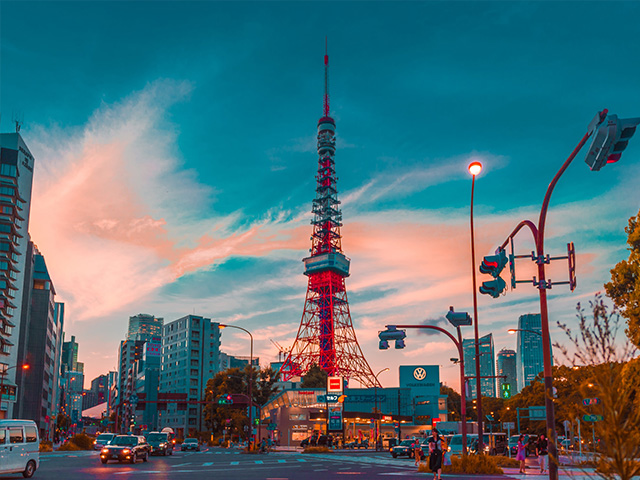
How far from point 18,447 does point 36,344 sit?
10694 cm

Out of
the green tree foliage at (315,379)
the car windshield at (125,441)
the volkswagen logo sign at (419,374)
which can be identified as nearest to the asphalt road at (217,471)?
the car windshield at (125,441)

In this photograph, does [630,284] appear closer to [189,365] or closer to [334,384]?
[334,384]

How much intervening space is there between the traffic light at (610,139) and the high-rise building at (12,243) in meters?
99.2

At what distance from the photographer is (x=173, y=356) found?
155 meters

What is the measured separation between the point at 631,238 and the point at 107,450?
30.8 metres

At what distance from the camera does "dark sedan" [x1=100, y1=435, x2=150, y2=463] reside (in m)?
35.3

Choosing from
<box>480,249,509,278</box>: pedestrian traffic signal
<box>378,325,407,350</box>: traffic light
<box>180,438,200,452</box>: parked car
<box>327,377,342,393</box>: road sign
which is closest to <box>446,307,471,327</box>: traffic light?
<box>378,325,407,350</box>: traffic light

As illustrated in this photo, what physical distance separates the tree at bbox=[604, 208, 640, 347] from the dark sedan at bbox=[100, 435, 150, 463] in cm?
2779

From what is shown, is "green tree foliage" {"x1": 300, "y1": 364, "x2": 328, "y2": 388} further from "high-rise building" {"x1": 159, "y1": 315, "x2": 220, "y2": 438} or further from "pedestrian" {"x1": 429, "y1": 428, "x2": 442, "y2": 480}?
"pedestrian" {"x1": 429, "y1": 428, "x2": 442, "y2": 480}

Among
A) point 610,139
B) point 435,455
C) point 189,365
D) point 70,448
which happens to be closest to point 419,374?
point 189,365

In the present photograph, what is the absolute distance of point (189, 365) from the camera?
5728 inches

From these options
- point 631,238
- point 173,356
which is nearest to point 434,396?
point 173,356

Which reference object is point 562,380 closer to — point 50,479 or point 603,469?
point 50,479

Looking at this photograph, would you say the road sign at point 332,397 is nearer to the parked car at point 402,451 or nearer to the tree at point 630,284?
the parked car at point 402,451
